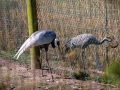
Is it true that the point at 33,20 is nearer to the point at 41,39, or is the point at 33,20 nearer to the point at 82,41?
the point at 41,39

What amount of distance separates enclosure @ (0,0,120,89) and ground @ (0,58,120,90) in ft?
0.90

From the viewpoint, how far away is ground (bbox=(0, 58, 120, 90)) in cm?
504

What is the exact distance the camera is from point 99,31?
6.80 m

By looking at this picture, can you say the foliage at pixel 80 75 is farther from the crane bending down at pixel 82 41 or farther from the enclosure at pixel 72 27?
the crane bending down at pixel 82 41

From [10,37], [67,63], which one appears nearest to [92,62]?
[67,63]

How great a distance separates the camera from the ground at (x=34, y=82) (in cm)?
504

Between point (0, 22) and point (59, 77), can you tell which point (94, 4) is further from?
point (0, 22)

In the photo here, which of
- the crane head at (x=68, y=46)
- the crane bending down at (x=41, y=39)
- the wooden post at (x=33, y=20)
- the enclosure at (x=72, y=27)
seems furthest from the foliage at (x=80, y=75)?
the crane head at (x=68, y=46)

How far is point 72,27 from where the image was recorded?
6.94m

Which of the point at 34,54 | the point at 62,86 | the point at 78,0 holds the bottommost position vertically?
the point at 62,86

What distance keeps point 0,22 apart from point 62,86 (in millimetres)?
3533

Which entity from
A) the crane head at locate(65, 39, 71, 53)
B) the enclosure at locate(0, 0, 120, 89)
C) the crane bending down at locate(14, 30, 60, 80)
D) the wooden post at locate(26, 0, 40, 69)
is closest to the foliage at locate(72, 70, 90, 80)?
the enclosure at locate(0, 0, 120, 89)

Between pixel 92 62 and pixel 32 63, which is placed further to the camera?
pixel 32 63

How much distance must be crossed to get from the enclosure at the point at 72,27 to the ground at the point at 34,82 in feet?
0.90
